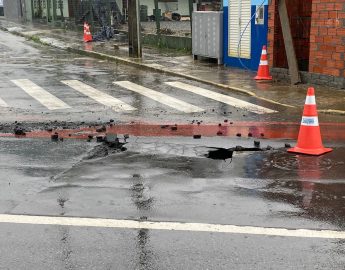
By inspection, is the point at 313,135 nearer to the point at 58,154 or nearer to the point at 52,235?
the point at 58,154

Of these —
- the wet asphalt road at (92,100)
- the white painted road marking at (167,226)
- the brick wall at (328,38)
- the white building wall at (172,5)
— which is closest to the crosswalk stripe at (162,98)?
the wet asphalt road at (92,100)

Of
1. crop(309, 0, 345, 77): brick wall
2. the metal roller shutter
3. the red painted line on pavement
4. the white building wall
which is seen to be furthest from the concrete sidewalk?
the white building wall

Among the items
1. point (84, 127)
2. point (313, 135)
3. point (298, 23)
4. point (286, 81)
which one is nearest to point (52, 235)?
point (313, 135)

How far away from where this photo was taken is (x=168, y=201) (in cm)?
524

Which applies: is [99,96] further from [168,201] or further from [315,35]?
[168,201]

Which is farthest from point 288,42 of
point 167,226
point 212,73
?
point 167,226

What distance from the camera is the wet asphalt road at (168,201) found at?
405 centimetres

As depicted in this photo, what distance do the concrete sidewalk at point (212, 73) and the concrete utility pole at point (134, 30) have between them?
0.39 meters

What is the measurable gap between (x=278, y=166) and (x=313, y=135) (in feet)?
→ 3.00

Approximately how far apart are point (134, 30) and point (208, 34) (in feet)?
12.2

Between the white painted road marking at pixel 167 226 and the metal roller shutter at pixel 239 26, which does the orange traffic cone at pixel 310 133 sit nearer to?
the white painted road marking at pixel 167 226

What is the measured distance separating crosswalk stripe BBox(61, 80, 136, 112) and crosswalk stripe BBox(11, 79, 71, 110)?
0.84 meters

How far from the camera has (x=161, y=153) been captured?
7.24 meters

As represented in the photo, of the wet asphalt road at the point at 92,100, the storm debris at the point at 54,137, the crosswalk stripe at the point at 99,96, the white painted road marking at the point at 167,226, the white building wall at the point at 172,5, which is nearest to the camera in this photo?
the white painted road marking at the point at 167,226
